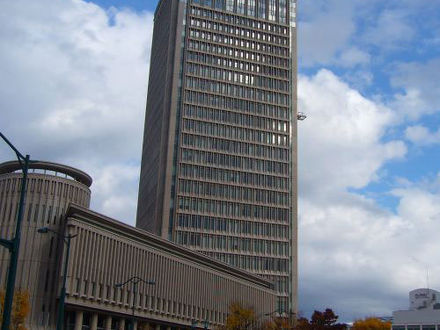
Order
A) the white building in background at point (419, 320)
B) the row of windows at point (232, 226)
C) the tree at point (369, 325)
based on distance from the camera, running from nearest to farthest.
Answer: the tree at point (369, 325) < the row of windows at point (232, 226) < the white building in background at point (419, 320)

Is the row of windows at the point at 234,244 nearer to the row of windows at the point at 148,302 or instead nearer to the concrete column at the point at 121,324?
the row of windows at the point at 148,302

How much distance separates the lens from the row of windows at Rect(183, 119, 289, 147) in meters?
145

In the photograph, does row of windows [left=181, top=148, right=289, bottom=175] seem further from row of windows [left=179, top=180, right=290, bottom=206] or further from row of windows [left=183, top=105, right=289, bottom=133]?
row of windows [left=183, top=105, right=289, bottom=133]

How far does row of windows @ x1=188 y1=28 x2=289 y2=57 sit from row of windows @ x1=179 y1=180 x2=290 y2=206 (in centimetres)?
3656

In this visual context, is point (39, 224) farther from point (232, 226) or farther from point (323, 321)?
point (232, 226)

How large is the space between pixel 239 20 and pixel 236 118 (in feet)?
86.0

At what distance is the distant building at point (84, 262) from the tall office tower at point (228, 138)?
1473 inches

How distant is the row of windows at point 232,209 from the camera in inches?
5477

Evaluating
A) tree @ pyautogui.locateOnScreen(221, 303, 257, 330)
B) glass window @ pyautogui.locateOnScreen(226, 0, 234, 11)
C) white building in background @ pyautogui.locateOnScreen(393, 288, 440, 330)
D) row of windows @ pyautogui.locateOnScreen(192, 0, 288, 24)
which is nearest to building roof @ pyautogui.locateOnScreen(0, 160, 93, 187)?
tree @ pyautogui.locateOnScreen(221, 303, 257, 330)

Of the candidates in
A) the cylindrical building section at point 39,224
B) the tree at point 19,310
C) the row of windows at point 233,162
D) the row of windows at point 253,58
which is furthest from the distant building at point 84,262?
the row of windows at point 253,58

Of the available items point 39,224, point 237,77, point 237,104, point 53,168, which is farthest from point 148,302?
point 237,77

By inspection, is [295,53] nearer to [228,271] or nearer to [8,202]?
[228,271]

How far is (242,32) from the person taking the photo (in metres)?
156

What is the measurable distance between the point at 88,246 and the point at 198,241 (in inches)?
2215
